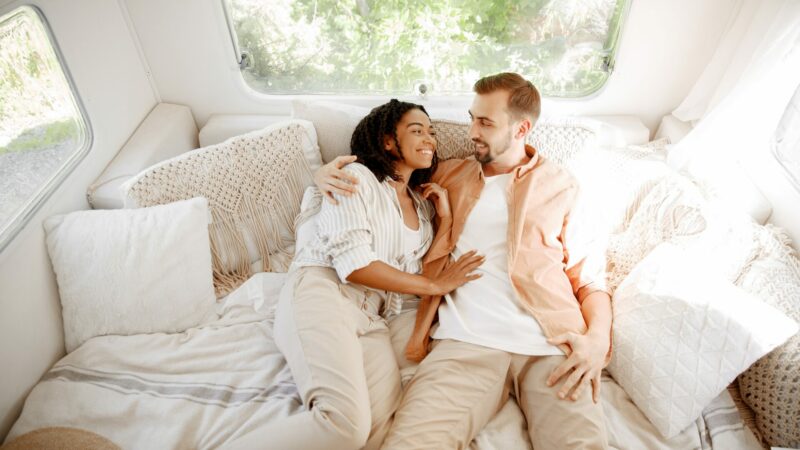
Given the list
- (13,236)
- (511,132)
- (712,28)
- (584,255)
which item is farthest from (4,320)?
(712,28)

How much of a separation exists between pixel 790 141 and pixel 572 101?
36.0 inches

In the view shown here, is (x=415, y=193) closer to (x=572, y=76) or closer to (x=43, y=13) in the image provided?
(x=572, y=76)

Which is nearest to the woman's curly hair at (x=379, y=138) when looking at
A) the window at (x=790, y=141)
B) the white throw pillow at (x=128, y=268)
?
the white throw pillow at (x=128, y=268)

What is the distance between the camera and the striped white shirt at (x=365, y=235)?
1.52m

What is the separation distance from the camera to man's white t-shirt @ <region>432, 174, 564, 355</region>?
4.77 ft

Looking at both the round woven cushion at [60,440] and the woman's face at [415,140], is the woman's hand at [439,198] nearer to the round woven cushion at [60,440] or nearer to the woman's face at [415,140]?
the woman's face at [415,140]

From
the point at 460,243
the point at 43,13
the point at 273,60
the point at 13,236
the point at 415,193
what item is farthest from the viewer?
the point at 273,60

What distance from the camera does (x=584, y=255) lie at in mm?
1651

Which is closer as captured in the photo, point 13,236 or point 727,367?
point 727,367

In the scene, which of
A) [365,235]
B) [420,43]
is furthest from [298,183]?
[420,43]

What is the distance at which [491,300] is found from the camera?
1556mm

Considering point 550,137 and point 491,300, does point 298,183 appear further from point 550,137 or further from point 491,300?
point 550,137

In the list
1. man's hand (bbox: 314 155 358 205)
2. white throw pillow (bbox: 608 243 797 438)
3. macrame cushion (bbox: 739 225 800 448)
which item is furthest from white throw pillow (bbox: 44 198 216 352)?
macrame cushion (bbox: 739 225 800 448)

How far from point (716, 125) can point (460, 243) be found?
1176mm
